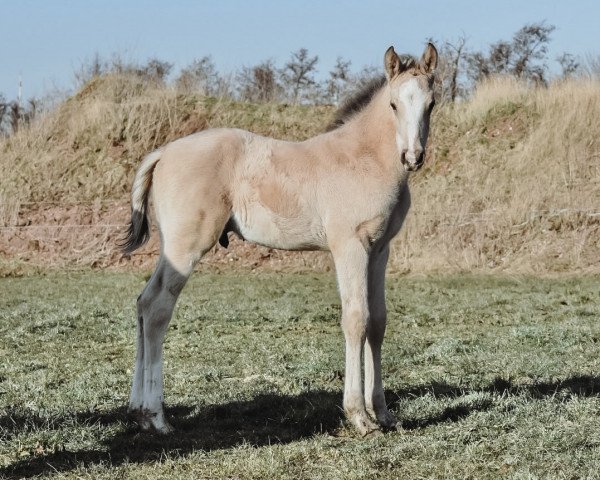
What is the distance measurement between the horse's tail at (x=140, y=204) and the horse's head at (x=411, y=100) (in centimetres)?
203

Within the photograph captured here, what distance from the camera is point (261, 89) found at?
3722cm

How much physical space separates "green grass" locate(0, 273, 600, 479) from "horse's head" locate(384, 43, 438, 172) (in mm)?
2085

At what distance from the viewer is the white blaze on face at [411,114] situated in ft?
21.2

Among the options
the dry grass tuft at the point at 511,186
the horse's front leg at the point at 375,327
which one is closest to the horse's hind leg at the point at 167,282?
the horse's front leg at the point at 375,327

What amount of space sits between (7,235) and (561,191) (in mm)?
15301

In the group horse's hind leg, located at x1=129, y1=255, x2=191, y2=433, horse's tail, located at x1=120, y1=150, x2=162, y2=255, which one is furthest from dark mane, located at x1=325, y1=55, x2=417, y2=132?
horse's hind leg, located at x1=129, y1=255, x2=191, y2=433

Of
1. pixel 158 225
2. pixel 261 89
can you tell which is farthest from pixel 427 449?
pixel 261 89

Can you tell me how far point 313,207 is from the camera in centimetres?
689

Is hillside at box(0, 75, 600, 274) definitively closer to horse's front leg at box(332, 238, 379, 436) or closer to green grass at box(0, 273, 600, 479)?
green grass at box(0, 273, 600, 479)

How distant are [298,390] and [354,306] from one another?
5.83ft

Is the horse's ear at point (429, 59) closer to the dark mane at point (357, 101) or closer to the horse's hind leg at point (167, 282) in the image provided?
the dark mane at point (357, 101)

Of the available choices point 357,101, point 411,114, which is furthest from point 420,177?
point 411,114

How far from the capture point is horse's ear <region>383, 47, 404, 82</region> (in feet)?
22.3

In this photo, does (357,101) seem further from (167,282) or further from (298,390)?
(298,390)
